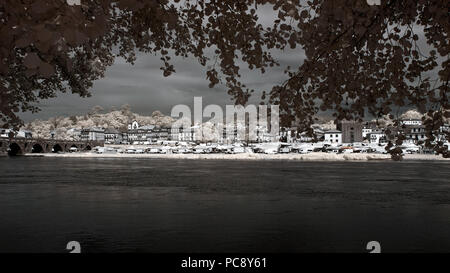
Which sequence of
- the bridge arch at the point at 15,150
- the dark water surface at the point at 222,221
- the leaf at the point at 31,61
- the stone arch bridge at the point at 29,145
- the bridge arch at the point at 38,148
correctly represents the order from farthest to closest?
the bridge arch at the point at 38,148 → the bridge arch at the point at 15,150 → the stone arch bridge at the point at 29,145 → the dark water surface at the point at 222,221 → the leaf at the point at 31,61

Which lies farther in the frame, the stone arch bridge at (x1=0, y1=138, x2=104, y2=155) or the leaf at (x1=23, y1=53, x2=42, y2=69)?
the stone arch bridge at (x1=0, y1=138, x2=104, y2=155)

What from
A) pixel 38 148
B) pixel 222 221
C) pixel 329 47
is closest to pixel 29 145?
pixel 38 148

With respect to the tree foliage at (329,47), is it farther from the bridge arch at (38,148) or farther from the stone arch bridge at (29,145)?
the bridge arch at (38,148)

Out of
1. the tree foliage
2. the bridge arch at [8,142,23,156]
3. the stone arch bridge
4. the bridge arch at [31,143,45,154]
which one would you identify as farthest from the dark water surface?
the bridge arch at [31,143,45,154]

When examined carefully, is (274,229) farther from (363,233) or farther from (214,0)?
(214,0)

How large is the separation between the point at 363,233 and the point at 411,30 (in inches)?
441

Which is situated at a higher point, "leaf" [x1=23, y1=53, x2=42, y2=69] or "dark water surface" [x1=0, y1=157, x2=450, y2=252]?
"leaf" [x1=23, y1=53, x2=42, y2=69]

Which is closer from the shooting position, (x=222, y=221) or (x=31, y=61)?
(x=31, y=61)

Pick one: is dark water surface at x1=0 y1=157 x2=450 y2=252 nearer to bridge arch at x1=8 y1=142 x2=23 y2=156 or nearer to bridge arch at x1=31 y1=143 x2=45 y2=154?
bridge arch at x1=8 y1=142 x2=23 y2=156

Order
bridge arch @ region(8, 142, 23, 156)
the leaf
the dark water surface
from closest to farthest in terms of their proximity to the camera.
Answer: the leaf, the dark water surface, bridge arch @ region(8, 142, 23, 156)

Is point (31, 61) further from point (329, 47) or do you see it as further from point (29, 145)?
point (29, 145)

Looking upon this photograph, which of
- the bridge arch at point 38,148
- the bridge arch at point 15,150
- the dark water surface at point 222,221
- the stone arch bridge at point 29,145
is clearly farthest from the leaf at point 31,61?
the bridge arch at point 38,148
